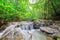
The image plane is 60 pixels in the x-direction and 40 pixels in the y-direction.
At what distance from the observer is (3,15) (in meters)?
7.71

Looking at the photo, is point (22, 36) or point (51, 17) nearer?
point (22, 36)

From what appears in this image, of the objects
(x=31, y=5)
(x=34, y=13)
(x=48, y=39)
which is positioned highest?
(x=31, y=5)

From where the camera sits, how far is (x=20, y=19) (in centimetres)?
1068

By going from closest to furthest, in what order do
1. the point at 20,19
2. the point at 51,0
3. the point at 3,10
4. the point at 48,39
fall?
the point at 48,39 < the point at 3,10 < the point at 20,19 < the point at 51,0

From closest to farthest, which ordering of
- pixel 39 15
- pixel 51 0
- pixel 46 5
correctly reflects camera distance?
pixel 51 0 → pixel 46 5 → pixel 39 15

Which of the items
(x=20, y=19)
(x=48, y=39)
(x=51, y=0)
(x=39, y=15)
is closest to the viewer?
(x=48, y=39)

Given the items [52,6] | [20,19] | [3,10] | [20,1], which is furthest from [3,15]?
[52,6]

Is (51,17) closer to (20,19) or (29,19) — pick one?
(29,19)

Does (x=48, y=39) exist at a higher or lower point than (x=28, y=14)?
lower

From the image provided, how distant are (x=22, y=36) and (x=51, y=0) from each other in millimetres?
8630

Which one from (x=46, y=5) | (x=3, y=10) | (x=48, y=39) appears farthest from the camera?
(x=46, y=5)

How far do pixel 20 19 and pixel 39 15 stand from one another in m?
3.23

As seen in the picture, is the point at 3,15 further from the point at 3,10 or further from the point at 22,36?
the point at 22,36

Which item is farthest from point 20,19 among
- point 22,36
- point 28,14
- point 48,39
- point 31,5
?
point 22,36
